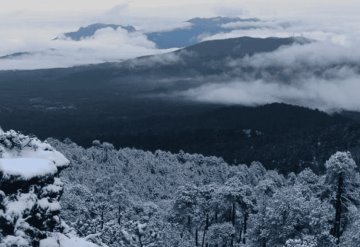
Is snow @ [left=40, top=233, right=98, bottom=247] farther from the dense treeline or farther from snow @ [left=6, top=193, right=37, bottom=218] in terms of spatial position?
snow @ [left=6, top=193, right=37, bottom=218]

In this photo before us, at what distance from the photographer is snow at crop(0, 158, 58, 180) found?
22.4m

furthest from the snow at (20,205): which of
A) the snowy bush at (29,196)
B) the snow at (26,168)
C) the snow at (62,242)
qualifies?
the snow at (62,242)

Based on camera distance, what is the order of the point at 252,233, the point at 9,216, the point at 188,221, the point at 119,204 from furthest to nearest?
the point at 119,204 → the point at 188,221 → the point at 252,233 → the point at 9,216

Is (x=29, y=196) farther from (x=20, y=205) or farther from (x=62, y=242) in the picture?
(x=62, y=242)

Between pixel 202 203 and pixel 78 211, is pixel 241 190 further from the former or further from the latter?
pixel 78 211

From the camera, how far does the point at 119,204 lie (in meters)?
81.0

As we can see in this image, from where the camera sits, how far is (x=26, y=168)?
2319 cm

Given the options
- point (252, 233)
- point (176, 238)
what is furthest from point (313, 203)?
point (176, 238)

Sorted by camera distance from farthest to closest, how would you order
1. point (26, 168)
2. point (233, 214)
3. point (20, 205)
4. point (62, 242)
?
1. point (233, 214)
2. point (62, 242)
3. point (26, 168)
4. point (20, 205)

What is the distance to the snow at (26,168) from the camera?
73.6 feet

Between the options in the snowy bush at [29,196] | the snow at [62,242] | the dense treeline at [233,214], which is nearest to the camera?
the snowy bush at [29,196]

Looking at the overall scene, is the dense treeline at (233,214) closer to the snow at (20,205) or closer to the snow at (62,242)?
the snow at (62,242)

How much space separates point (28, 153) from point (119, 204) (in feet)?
182

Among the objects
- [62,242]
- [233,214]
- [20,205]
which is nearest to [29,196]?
[20,205]
